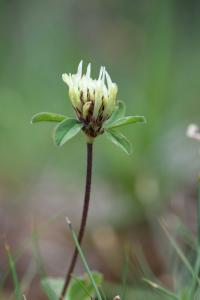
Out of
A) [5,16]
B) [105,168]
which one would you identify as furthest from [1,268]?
[5,16]

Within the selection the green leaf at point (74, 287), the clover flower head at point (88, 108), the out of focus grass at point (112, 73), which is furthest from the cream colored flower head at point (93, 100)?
the out of focus grass at point (112, 73)

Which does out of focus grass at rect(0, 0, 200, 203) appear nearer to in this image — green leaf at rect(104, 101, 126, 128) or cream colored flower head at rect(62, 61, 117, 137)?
green leaf at rect(104, 101, 126, 128)

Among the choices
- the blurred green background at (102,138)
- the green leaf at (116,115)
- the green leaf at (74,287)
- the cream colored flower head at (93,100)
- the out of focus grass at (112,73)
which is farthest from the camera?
the out of focus grass at (112,73)

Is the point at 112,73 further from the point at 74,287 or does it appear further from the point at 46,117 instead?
the point at 46,117

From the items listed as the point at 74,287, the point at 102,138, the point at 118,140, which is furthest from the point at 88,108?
the point at 102,138

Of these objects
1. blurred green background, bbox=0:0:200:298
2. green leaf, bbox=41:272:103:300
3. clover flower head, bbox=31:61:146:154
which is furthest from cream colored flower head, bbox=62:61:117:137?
blurred green background, bbox=0:0:200:298

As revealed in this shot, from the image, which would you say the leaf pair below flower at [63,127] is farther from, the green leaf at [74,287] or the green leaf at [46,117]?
the green leaf at [74,287]

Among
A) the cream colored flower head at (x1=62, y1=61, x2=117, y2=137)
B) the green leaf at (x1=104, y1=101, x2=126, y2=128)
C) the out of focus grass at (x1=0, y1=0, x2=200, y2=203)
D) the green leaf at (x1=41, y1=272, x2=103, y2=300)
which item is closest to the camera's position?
the cream colored flower head at (x1=62, y1=61, x2=117, y2=137)
